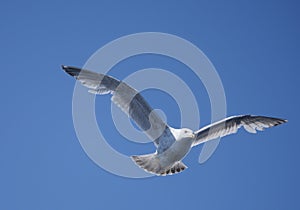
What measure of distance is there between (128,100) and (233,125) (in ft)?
9.56

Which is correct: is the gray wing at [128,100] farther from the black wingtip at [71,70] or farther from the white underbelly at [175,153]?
the white underbelly at [175,153]

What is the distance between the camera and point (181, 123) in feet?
52.3

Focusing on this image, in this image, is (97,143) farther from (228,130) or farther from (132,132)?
(228,130)

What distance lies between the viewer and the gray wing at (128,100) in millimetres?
14867

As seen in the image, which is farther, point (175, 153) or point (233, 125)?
point (233, 125)

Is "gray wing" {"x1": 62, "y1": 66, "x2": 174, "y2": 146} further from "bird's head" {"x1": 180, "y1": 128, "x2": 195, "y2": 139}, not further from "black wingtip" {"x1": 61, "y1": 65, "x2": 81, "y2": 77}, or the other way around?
"bird's head" {"x1": 180, "y1": 128, "x2": 195, "y2": 139}

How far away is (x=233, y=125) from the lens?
16344 millimetres

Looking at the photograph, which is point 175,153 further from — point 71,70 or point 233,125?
point 71,70

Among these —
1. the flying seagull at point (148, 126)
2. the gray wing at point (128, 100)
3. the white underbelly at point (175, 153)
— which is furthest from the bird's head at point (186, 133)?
the gray wing at point (128, 100)

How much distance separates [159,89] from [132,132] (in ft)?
4.01

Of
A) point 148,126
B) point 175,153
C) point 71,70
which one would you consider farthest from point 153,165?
point 71,70

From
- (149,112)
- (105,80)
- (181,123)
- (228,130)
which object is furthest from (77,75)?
(228,130)

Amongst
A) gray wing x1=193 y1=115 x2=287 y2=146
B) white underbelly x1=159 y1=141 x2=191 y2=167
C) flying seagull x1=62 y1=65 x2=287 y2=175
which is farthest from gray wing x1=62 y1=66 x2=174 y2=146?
gray wing x1=193 y1=115 x2=287 y2=146

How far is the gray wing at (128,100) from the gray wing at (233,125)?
1.18 metres
